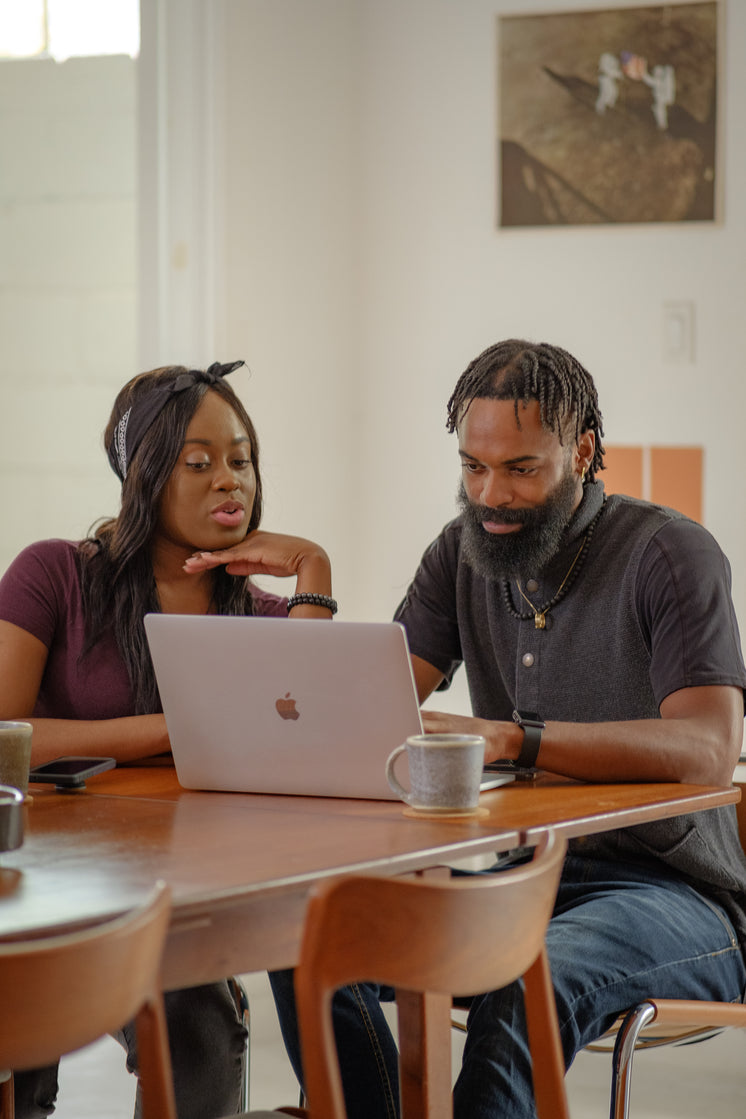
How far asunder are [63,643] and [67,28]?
2053 mm

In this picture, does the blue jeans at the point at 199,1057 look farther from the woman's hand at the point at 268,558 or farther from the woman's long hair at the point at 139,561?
the woman's hand at the point at 268,558

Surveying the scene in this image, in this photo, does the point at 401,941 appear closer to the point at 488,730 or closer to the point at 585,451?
the point at 488,730

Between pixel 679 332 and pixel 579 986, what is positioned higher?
pixel 679 332

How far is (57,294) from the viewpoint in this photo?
353 centimetres

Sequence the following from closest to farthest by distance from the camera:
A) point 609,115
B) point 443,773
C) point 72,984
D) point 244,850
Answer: point 72,984 < point 244,850 < point 443,773 < point 609,115

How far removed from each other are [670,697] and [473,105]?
79.0 inches

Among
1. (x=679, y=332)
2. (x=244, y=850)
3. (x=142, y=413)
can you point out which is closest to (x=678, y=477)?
(x=679, y=332)

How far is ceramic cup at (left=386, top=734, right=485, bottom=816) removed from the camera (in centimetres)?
153

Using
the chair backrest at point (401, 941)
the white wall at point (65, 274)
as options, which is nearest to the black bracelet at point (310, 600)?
the chair backrest at point (401, 941)

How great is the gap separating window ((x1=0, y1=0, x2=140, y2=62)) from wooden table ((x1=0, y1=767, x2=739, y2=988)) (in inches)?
91.0

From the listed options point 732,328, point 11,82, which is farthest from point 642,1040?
point 11,82

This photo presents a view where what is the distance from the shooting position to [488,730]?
1723 millimetres

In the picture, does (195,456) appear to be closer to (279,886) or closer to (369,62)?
(279,886)

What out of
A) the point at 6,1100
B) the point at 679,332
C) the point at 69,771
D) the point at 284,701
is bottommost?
the point at 6,1100
